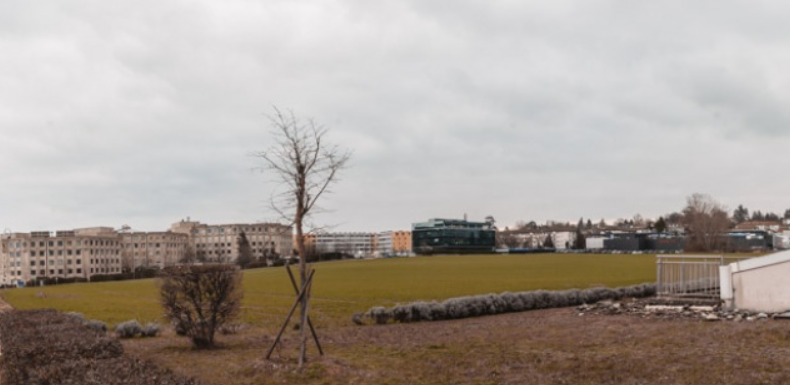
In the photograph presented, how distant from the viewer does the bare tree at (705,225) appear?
149000 mm

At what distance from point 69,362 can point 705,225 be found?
15981 centimetres

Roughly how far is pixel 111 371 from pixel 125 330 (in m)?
14.1

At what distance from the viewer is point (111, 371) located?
9773 millimetres

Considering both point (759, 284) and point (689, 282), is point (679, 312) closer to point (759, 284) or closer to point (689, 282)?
point (759, 284)

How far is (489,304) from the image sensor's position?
95.9ft

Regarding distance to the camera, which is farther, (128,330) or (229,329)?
(128,330)

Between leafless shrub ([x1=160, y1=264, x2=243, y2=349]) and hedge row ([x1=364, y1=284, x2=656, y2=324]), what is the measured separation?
31.3 feet

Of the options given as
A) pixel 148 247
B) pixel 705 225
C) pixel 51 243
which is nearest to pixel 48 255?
pixel 51 243

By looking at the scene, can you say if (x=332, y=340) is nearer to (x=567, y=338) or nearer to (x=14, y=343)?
(x=567, y=338)

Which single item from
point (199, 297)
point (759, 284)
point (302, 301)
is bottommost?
point (759, 284)

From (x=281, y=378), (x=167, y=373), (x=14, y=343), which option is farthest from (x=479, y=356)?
(x=14, y=343)

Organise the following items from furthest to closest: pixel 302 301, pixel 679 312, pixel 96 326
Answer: pixel 679 312
pixel 96 326
pixel 302 301

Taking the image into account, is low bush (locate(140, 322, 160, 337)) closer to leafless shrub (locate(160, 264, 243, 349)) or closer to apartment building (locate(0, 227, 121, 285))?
leafless shrub (locate(160, 264, 243, 349))

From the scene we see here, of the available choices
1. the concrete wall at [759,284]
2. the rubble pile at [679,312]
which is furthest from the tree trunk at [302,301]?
the concrete wall at [759,284]
